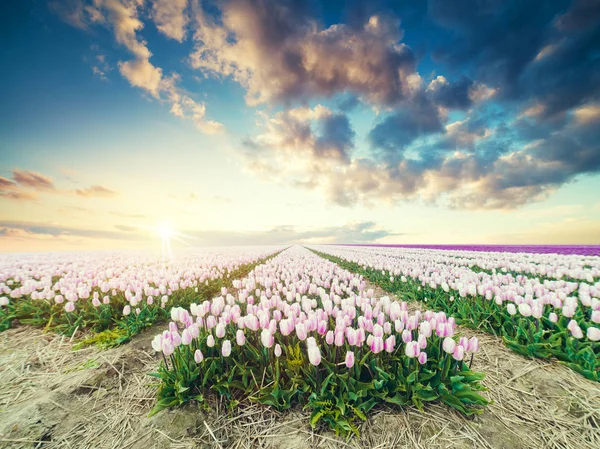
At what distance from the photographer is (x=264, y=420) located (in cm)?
280

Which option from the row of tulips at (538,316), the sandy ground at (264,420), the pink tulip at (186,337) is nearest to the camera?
the sandy ground at (264,420)

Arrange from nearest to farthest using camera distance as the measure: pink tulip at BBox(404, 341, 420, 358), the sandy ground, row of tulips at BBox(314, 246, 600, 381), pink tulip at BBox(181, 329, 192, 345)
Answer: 1. the sandy ground
2. pink tulip at BBox(404, 341, 420, 358)
3. pink tulip at BBox(181, 329, 192, 345)
4. row of tulips at BBox(314, 246, 600, 381)

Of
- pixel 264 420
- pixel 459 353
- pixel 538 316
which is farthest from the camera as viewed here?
pixel 538 316

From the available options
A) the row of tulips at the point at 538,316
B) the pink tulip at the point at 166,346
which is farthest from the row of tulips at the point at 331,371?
the row of tulips at the point at 538,316

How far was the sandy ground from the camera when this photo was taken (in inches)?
102

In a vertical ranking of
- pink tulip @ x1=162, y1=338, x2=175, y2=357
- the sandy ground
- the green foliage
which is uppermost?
pink tulip @ x1=162, y1=338, x2=175, y2=357

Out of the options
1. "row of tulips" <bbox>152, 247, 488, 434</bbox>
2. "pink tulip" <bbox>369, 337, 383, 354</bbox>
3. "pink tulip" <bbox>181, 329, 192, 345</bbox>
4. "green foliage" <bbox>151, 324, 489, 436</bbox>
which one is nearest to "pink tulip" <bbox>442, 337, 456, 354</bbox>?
"row of tulips" <bbox>152, 247, 488, 434</bbox>

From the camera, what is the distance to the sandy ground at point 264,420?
2.58 m

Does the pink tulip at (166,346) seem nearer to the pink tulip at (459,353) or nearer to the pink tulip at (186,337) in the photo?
the pink tulip at (186,337)

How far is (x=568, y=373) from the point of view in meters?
3.57

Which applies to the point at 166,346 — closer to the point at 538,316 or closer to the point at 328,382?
the point at 328,382

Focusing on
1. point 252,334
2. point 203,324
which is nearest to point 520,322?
point 252,334

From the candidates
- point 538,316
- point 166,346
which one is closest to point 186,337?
point 166,346

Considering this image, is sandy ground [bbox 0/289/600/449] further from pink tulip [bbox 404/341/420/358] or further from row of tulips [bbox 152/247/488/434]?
pink tulip [bbox 404/341/420/358]
